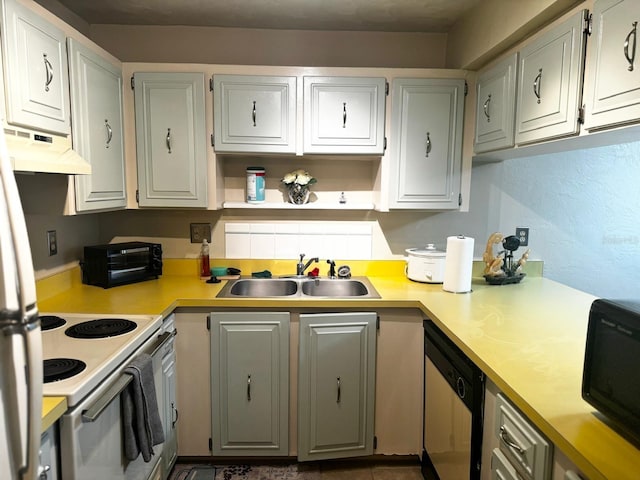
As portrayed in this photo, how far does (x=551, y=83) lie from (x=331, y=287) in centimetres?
154

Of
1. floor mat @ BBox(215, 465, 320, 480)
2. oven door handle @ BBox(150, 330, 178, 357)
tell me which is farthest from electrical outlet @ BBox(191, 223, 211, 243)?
floor mat @ BBox(215, 465, 320, 480)

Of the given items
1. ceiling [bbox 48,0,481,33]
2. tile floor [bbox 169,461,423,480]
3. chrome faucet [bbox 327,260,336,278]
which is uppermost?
ceiling [bbox 48,0,481,33]

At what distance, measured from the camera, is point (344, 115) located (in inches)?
92.3

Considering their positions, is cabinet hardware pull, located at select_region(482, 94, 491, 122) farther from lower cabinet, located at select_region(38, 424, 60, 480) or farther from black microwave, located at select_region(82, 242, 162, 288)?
lower cabinet, located at select_region(38, 424, 60, 480)

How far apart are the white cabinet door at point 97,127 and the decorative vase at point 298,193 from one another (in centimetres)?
93

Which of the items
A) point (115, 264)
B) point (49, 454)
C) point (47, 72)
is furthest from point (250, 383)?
point (47, 72)

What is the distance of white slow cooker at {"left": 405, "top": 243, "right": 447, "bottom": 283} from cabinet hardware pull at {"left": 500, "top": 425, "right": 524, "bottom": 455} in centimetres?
120

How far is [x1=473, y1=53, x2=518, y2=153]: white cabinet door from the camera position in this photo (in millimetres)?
1965

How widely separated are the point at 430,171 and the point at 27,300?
207 centimetres

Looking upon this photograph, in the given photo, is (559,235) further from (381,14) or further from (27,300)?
(27,300)

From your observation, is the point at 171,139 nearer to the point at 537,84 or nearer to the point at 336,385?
the point at 336,385

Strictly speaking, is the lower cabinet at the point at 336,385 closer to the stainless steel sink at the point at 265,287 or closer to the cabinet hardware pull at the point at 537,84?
the stainless steel sink at the point at 265,287

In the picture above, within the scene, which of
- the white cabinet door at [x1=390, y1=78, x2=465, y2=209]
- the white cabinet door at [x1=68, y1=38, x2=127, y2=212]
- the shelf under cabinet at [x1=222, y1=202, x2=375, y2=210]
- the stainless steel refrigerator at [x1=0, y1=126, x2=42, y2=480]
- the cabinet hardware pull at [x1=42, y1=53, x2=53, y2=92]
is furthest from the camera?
the shelf under cabinet at [x1=222, y1=202, x2=375, y2=210]

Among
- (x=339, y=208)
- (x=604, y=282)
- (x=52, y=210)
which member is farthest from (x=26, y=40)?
(x=604, y=282)
